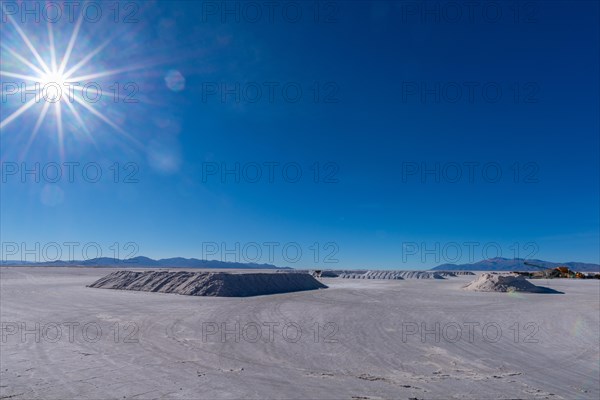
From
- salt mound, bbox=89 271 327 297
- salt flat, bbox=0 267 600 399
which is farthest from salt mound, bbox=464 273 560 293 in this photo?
salt flat, bbox=0 267 600 399

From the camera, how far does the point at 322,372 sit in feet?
28.3

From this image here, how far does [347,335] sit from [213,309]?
8566mm

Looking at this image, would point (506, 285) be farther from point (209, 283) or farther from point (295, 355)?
point (295, 355)

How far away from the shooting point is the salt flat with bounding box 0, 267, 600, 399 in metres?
7.45

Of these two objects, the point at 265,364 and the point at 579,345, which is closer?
the point at 265,364

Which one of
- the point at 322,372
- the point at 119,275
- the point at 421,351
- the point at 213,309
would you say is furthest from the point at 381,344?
the point at 119,275

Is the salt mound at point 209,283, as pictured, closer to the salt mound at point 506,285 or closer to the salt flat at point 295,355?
the salt flat at point 295,355

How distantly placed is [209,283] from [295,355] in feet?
62.6

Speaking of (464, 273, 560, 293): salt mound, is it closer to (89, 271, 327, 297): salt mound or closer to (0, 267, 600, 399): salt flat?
(89, 271, 327, 297): salt mound

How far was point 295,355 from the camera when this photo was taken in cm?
1000

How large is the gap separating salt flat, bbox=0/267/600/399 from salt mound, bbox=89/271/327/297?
375 inches

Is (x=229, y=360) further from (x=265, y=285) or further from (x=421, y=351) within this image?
(x=265, y=285)

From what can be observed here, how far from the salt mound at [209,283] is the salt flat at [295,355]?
31.2 ft

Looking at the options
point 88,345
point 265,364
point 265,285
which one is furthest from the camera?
point 265,285
